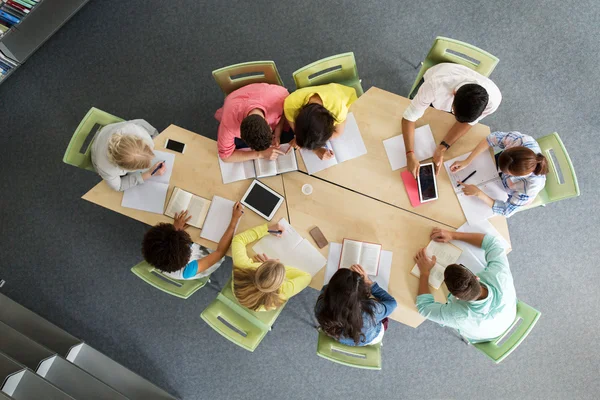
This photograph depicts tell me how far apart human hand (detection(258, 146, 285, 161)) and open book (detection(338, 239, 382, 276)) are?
0.70 metres

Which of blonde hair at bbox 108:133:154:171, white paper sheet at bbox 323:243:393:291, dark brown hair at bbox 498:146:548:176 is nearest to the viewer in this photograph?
dark brown hair at bbox 498:146:548:176

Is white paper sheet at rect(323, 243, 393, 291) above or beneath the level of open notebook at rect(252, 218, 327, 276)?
above

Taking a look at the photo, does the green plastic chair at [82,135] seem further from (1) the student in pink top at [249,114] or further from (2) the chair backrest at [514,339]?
(2) the chair backrest at [514,339]

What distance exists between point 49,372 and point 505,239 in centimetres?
298

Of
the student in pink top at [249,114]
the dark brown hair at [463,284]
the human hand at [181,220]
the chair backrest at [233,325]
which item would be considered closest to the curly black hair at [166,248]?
the human hand at [181,220]

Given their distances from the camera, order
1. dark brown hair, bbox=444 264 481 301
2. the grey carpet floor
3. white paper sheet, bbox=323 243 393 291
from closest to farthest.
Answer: dark brown hair, bbox=444 264 481 301 < white paper sheet, bbox=323 243 393 291 < the grey carpet floor

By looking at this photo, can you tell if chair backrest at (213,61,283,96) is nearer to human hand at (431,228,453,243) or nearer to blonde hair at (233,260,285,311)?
blonde hair at (233,260,285,311)

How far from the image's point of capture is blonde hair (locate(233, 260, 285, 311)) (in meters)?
2.12

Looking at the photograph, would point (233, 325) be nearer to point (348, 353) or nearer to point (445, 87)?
point (348, 353)

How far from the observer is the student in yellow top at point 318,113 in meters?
2.10

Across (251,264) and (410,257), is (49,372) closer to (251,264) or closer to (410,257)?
(251,264)

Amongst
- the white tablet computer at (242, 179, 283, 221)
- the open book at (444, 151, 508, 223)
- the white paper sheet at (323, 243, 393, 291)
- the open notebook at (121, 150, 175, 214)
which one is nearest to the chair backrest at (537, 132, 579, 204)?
the open book at (444, 151, 508, 223)

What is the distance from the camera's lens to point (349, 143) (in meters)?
2.49

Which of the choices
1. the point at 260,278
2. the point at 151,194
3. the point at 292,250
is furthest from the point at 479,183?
the point at 151,194
